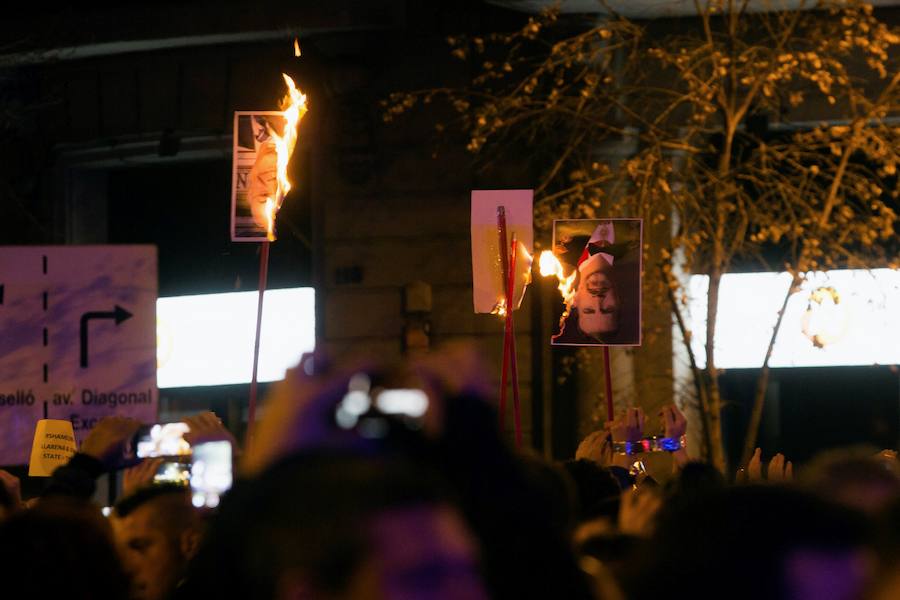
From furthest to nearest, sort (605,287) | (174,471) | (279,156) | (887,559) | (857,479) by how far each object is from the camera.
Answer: (605,287), (279,156), (174,471), (857,479), (887,559)

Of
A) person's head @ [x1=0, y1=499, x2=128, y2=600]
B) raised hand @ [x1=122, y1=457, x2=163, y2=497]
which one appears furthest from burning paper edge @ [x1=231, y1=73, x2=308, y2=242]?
person's head @ [x1=0, y1=499, x2=128, y2=600]

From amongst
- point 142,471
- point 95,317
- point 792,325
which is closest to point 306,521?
point 142,471

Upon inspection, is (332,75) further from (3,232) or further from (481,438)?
(481,438)

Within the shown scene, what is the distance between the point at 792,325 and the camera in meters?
16.3

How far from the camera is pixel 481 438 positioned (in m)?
2.66

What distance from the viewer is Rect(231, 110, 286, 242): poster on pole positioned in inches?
327

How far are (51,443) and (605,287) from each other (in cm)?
341

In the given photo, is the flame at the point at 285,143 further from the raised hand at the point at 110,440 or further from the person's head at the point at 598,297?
the raised hand at the point at 110,440

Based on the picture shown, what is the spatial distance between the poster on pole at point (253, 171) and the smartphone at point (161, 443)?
2.50 meters

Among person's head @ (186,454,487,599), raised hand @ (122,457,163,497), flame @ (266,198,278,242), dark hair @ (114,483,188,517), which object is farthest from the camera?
flame @ (266,198,278,242)

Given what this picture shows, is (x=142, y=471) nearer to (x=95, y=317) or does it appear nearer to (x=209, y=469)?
(x=209, y=469)

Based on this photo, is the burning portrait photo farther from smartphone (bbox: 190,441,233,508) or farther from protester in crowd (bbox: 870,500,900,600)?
protester in crowd (bbox: 870,500,900,600)

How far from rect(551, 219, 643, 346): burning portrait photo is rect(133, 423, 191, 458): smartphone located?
3725 mm

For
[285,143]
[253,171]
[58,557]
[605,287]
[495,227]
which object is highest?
[285,143]
